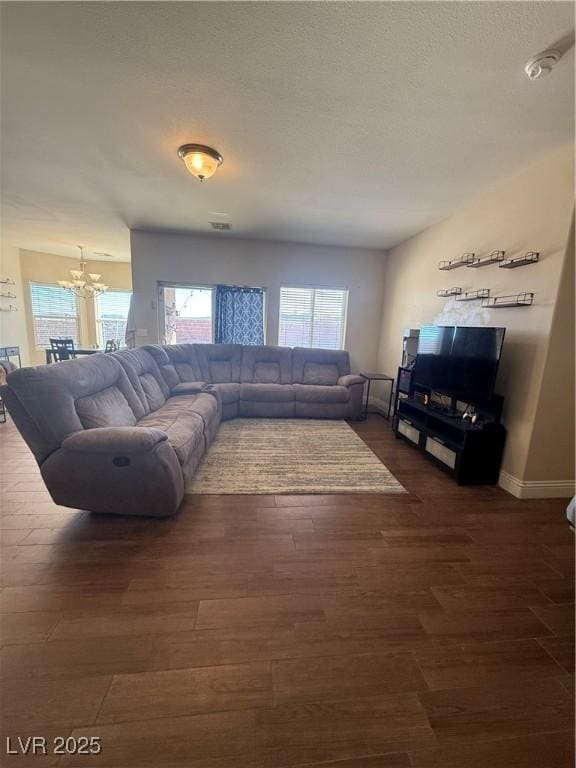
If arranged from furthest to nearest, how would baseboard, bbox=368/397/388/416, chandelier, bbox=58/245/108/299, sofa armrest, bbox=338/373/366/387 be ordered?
1. chandelier, bbox=58/245/108/299
2. baseboard, bbox=368/397/388/416
3. sofa armrest, bbox=338/373/366/387

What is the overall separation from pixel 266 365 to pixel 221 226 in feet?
6.90

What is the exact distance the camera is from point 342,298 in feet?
17.0

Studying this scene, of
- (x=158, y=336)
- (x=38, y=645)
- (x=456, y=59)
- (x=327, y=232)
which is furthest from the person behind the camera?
(x=158, y=336)

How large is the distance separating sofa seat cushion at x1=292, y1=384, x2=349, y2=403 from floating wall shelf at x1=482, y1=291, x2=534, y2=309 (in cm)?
209

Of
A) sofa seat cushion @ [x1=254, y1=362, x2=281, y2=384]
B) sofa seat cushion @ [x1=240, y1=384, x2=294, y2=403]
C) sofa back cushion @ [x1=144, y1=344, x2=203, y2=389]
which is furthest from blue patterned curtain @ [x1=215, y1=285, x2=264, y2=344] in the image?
sofa seat cushion @ [x1=240, y1=384, x2=294, y2=403]

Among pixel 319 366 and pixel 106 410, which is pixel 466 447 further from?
pixel 106 410

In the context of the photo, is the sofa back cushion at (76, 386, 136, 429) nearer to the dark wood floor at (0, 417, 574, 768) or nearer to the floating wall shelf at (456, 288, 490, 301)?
the dark wood floor at (0, 417, 574, 768)

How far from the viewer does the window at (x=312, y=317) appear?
5094mm

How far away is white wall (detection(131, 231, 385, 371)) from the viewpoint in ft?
15.1

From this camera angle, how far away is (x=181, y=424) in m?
2.55

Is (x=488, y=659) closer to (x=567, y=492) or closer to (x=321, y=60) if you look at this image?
(x=567, y=492)

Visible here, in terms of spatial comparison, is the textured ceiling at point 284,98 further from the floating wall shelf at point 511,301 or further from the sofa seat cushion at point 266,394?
the sofa seat cushion at point 266,394

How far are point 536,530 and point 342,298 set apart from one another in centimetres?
410

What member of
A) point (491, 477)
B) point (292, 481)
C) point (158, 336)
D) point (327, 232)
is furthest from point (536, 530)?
point (158, 336)
